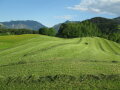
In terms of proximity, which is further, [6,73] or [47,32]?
[47,32]

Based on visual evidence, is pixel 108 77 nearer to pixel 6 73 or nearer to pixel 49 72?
pixel 49 72

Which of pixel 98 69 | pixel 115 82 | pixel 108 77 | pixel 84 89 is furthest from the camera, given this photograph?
pixel 98 69

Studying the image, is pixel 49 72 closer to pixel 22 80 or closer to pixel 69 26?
pixel 22 80

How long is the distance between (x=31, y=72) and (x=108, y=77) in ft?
20.2

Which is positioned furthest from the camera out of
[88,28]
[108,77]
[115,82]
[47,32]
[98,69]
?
[47,32]

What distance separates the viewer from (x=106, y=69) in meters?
16.3

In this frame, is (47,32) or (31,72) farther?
(47,32)

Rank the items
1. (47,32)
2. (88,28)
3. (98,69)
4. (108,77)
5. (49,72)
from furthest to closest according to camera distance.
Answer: (47,32), (88,28), (98,69), (49,72), (108,77)

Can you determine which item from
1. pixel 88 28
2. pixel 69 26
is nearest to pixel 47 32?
pixel 69 26

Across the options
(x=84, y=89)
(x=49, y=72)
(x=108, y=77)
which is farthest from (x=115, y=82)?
(x=49, y=72)

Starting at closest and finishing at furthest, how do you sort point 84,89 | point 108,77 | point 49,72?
1. point 84,89
2. point 108,77
3. point 49,72

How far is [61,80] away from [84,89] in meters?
2.11

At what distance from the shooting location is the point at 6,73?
15688 millimetres

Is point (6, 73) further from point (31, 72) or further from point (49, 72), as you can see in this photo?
point (49, 72)
